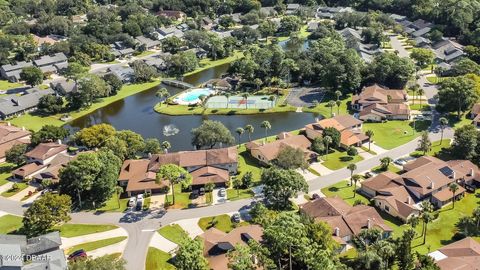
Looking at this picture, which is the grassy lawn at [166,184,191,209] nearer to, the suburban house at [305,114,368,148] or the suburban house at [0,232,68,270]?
the suburban house at [0,232,68,270]

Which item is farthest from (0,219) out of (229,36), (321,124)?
(229,36)

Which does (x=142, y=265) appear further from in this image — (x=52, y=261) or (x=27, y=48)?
(x=27, y=48)

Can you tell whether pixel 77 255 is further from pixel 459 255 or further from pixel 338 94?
pixel 338 94

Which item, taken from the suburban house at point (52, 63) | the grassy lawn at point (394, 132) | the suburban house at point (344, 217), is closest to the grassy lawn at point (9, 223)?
the suburban house at point (344, 217)

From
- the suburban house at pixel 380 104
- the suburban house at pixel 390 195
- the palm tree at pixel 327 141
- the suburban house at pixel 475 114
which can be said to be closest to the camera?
the suburban house at pixel 390 195

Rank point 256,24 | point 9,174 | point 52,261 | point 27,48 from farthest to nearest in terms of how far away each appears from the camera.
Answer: point 256,24 → point 27,48 → point 9,174 → point 52,261

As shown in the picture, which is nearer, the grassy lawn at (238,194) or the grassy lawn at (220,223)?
the grassy lawn at (220,223)

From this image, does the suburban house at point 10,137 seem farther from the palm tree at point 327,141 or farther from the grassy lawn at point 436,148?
the grassy lawn at point 436,148
